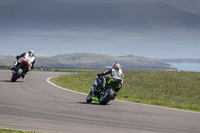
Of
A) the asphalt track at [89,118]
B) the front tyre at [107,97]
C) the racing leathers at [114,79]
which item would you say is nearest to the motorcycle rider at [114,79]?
the racing leathers at [114,79]

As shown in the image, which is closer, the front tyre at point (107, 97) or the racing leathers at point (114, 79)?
the front tyre at point (107, 97)

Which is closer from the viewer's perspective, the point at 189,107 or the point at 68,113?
the point at 68,113

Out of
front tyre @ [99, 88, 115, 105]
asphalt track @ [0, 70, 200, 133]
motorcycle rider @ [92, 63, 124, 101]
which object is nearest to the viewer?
asphalt track @ [0, 70, 200, 133]

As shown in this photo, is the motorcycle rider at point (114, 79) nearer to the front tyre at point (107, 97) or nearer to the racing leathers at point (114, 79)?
the racing leathers at point (114, 79)

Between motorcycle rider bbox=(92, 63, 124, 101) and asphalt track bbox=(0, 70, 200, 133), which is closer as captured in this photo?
asphalt track bbox=(0, 70, 200, 133)

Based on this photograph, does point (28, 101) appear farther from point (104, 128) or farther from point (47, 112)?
point (104, 128)

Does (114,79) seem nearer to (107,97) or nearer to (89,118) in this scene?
(107,97)

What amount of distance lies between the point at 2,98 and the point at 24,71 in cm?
994

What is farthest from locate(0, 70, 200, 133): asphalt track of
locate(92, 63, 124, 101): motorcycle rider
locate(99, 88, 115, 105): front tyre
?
locate(92, 63, 124, 101): motorcycle rider

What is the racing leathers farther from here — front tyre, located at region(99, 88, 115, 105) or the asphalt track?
the asphalt track

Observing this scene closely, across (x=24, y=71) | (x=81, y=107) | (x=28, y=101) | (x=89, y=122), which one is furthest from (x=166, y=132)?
(x=24, y=71)

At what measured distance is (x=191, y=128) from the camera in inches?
444

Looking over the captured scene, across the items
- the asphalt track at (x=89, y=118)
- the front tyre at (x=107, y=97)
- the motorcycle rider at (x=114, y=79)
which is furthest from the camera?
the motorcycle rider at (x=114, y=79)

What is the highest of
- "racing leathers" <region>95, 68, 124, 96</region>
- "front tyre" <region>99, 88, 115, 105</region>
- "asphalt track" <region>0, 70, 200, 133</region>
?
"racing leathers" <region>95, 68, 124, 96</region>
